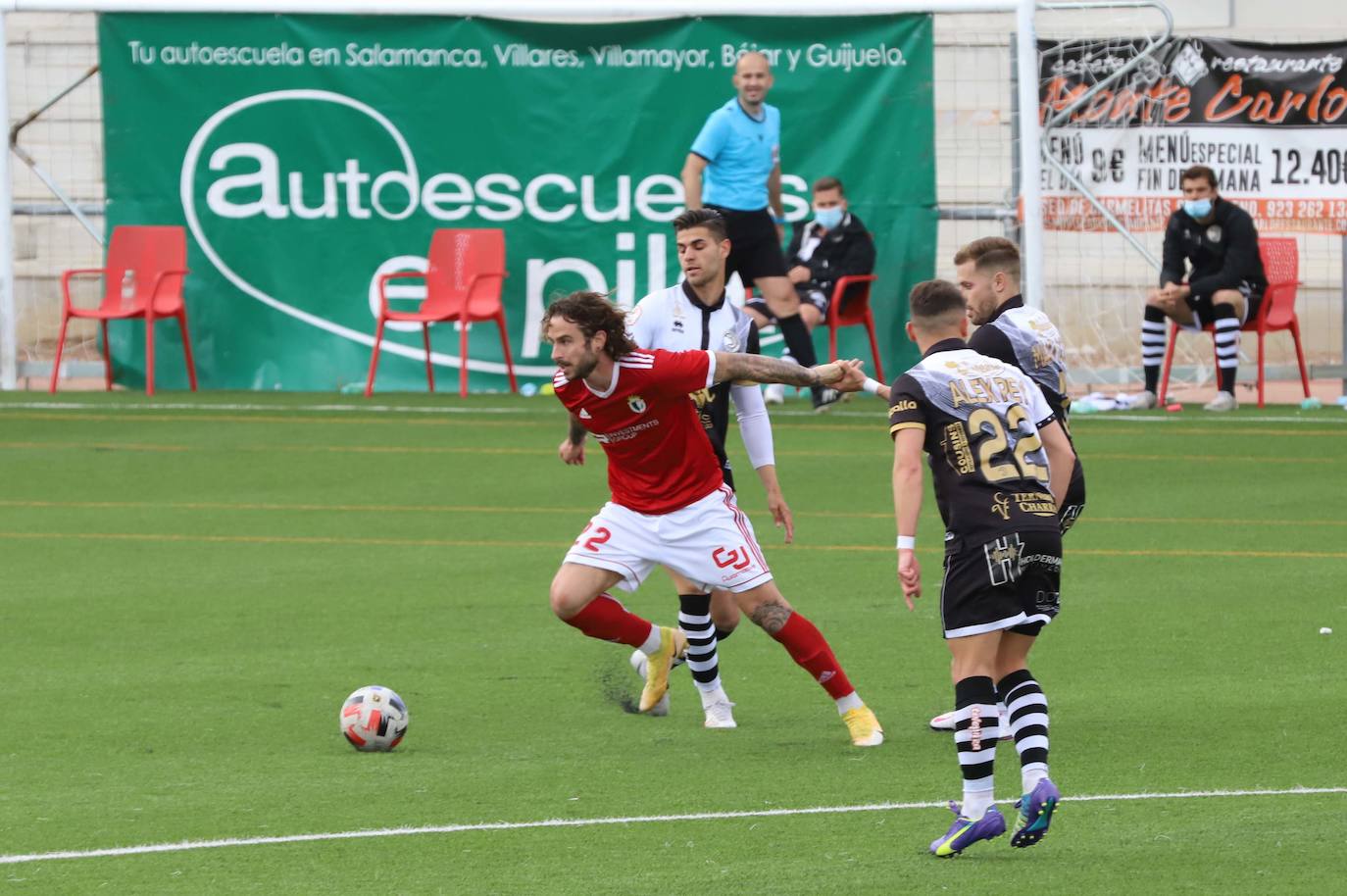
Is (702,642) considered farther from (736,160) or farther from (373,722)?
(736,160)

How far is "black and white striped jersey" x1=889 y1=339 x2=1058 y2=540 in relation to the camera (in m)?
6.25

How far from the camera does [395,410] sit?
1814 cm

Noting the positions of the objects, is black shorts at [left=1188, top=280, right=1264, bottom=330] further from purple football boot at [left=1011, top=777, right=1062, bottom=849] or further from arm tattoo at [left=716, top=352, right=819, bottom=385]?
purple football boot at [left=1011, top=777, right=1062, bottom=849]

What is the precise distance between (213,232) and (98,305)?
1.45 metres

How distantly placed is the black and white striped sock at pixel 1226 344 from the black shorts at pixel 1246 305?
7 centimetres

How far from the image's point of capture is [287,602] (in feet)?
34.4

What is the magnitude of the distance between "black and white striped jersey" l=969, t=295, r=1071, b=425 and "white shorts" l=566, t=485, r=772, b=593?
1105 millimetres

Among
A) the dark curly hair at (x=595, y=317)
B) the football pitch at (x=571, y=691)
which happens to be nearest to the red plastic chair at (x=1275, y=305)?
the football pitch at (x=571, y=691)

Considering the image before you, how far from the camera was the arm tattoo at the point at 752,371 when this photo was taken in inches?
291

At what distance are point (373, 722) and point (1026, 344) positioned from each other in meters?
2.65

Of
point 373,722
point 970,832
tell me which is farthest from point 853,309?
point 970,832

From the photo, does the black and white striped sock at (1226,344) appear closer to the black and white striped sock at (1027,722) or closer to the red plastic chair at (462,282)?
the red plastic chair at (462,282)

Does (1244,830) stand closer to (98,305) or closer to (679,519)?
(679,519)

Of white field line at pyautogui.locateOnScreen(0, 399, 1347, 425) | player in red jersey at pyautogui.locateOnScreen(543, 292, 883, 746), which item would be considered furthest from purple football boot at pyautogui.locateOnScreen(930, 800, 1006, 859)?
white field line at pyautogui.locateOnScreen(0, 399, 1347, 425)
